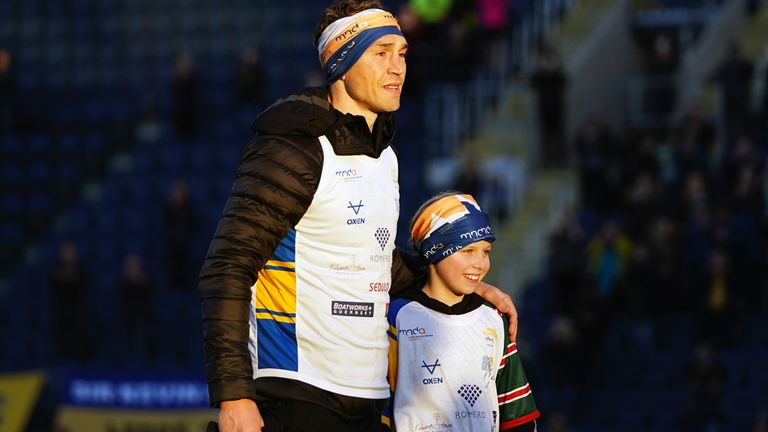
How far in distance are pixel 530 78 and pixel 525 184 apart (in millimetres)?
1336

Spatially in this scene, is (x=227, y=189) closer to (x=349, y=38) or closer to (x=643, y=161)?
(x=643, y=161)

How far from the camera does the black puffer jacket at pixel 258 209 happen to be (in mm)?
5379

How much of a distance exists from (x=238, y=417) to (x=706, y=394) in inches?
459

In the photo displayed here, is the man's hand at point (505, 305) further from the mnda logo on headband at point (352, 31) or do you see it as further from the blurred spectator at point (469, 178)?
the blurred spectator at point (469, 178)

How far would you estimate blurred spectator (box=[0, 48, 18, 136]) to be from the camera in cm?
2430

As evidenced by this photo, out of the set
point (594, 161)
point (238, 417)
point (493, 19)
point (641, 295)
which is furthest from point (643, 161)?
point (238, 417)

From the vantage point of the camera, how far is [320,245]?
5746 mm

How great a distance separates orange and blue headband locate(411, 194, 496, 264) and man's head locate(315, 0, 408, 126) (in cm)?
85

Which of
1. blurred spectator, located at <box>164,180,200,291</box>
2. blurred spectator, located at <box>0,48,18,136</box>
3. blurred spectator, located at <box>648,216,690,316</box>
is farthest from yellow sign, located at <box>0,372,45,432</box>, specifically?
blurred spectator, located at <box>0,48,18,136</box>

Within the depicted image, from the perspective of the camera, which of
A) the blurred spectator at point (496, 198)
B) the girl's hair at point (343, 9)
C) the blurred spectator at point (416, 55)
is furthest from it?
the blurred spectator at point (416, 55)

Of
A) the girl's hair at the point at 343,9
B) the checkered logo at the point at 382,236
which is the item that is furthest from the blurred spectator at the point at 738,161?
the checkered logo at the point at 382,236

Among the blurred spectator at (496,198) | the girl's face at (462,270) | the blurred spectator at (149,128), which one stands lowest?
the blurred spectator at (496,198)

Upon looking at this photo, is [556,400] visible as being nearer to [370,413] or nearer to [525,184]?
[525,184]

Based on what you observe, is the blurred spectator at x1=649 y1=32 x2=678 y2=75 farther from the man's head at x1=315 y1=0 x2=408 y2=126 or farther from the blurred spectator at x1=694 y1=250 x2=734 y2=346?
the man's head at x1=315 y1=0 x2=408 y2=126
